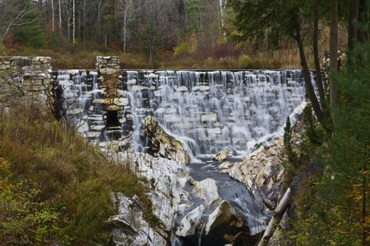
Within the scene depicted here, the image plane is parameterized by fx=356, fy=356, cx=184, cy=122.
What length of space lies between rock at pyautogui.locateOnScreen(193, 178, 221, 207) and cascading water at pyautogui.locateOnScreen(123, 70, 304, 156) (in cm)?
378

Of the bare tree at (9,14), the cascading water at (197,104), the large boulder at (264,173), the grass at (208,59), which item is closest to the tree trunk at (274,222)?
the large boulder at (264,173)

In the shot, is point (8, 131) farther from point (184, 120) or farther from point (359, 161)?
point (184, 120)

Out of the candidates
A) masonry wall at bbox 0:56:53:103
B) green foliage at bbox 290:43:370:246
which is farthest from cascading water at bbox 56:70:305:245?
green foliage at bbox 290:43:370:246

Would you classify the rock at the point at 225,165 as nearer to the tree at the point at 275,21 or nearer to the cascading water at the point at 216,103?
the cascading water at the point at 216,103

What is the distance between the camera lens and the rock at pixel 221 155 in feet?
38.7

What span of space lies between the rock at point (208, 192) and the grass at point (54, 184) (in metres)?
2.38

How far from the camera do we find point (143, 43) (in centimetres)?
2309

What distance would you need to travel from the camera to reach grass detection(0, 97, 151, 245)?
412 cm

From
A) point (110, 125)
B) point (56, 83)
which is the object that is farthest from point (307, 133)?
point (56, 83)

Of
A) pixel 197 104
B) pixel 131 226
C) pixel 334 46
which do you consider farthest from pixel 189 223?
pixel 197 104

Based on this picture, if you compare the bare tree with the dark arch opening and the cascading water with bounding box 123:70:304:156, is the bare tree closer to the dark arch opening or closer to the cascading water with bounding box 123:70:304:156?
the dark arch opening

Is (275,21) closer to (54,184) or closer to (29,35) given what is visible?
(54,184)

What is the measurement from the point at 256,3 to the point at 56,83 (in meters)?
8.46

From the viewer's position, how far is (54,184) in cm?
495
